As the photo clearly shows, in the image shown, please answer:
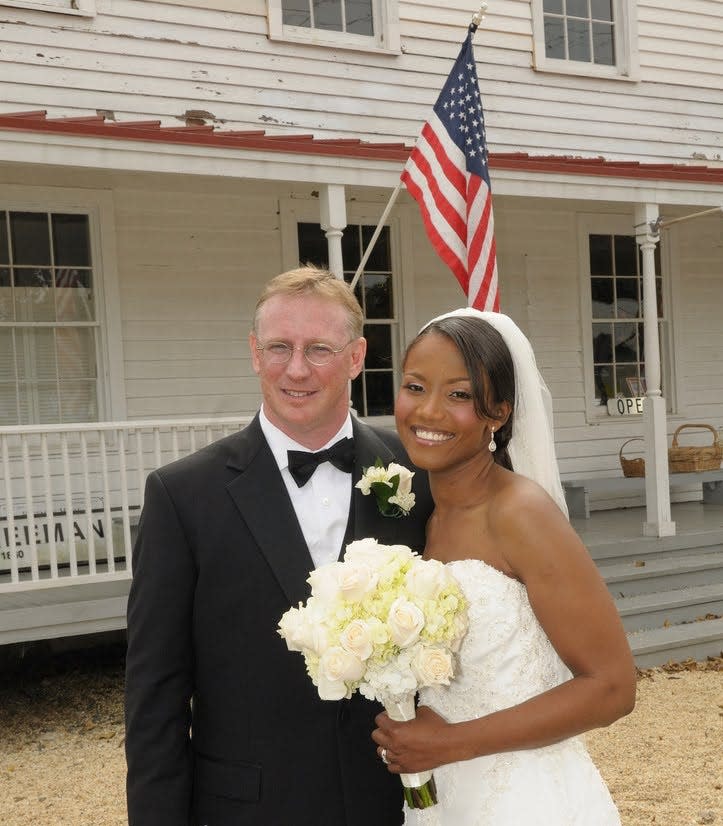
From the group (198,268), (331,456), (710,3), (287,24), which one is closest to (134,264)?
(198,268)

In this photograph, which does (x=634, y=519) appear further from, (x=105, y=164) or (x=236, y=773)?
(x=236, y=773)

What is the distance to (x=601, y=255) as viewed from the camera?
11.2 m

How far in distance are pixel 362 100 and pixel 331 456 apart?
25.2ft

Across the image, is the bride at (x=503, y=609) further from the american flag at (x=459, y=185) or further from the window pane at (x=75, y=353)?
the window pane at (x=75, y=353)

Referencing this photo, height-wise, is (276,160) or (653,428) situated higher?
(276,160)

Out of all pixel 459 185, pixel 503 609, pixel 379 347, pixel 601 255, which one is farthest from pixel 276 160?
pixel 503 609

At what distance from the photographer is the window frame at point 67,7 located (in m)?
7.98

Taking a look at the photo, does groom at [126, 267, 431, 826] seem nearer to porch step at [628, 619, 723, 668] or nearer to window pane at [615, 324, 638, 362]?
porch step at [628, 619, 723, 668]

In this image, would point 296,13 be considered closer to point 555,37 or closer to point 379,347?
point 555,37

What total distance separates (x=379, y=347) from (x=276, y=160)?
2.89 meters

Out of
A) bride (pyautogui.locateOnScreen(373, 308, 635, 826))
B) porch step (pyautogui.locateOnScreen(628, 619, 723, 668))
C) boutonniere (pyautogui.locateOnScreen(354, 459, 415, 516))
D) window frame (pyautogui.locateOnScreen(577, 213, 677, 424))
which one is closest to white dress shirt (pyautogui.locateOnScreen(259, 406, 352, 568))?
boutonniere (pyautogui.locateOnScreen(354, 459, 415, 516))

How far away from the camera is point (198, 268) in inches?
351

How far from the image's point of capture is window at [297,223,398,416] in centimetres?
985

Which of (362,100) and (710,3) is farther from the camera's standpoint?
(710,3)
